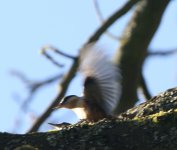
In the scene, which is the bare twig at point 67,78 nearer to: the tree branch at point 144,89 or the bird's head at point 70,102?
the bird's head at point 70,102

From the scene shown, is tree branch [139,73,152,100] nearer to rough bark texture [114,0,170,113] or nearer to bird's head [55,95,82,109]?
rough bark texture [114,0,170,113]

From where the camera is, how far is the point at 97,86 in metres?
3.68

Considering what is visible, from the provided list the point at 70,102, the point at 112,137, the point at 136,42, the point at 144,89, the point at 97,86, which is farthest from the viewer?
the point at 144,89

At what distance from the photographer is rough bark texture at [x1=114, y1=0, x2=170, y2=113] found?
452 cm

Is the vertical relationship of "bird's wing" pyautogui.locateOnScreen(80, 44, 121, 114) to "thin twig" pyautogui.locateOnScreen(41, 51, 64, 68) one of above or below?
below

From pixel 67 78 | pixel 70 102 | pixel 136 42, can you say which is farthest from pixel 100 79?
pixel 136 42

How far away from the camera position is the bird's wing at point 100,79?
361cm

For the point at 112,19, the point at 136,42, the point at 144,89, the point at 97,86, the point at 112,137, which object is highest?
the point at 112,19

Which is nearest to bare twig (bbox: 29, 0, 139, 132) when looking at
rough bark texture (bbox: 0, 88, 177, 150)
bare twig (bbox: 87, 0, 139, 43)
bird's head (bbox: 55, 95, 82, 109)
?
bare twig (bbox: 87, 0, 139, 43)

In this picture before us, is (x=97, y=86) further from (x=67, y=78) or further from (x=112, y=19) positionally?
(x=112, y=19)

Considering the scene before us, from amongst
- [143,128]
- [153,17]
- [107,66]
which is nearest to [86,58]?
[107,66]

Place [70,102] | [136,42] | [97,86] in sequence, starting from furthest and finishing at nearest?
[136,42], [70,102], [97,86]

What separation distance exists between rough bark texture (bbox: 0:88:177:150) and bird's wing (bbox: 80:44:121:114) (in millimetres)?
1106

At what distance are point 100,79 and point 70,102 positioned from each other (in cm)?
26
